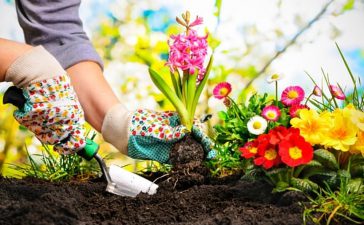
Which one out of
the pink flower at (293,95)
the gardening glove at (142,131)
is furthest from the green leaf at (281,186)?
the gardening glove at (142,131)

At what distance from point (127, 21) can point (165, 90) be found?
3.10 feet

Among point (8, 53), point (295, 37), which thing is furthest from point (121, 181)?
point (295, 37)

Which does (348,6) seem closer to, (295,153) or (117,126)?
(117,126)

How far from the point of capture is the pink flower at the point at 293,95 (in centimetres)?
192

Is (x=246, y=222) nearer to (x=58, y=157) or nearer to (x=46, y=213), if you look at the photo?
(x=46, y=213)

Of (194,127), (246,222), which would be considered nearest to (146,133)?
(194,127)

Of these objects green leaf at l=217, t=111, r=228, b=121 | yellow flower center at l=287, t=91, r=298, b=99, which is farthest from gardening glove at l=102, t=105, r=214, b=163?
yellow flower center at l=287, t=91, r=298, b=99

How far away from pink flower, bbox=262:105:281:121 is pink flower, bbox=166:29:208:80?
0.43m

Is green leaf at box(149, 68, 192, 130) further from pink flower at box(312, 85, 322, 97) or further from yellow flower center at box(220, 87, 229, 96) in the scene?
pink flower at box(312, 85, 322, 97)

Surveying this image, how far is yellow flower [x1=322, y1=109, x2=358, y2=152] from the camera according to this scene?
1.66 meters

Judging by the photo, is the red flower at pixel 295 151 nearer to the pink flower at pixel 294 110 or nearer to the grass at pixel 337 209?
the grass at pixel 337 209

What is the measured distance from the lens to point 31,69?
6.34 ft

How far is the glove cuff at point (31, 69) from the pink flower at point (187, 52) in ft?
1.38

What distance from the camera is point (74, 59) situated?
2.41m
